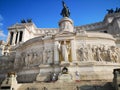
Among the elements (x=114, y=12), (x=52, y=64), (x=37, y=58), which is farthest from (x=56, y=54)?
(x=114, y=12)

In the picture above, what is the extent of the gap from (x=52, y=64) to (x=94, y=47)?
6.77 metres

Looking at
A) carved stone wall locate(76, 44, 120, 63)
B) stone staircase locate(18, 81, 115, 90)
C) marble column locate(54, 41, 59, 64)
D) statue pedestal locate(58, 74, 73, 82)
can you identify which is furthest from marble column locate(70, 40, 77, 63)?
stone staircase locate(18, 81, 115, 90)

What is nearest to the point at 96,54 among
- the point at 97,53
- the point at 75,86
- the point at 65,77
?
the point at 97,53

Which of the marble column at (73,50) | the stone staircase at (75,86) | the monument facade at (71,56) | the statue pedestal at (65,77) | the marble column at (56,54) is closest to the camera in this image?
the stone staircase at (75,86)

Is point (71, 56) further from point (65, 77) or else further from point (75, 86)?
point (75, 86)

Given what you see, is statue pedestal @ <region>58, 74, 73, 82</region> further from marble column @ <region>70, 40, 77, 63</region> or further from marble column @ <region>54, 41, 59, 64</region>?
marble column @ <region>54, 41, 59, 64</region>

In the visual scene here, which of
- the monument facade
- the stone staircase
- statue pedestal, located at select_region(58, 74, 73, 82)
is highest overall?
the monument facade

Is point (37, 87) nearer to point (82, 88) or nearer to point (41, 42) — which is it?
point (82, 88)

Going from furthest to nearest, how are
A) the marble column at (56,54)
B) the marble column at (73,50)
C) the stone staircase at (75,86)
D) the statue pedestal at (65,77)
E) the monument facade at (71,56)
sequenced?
the marble column at (56,54) < the marble column at (73,50) < the monument facade at (71,56) < the statue pedestal at (65,77) < the stone staircase at (75,86)

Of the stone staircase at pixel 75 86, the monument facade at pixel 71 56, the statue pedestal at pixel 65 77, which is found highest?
the monument facade at pixel 71 56

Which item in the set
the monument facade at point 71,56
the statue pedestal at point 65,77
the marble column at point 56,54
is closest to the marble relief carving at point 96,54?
the monument facade at point 71,56

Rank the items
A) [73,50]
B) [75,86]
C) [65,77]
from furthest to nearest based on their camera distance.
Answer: [73,50], [65,77], [75,86]

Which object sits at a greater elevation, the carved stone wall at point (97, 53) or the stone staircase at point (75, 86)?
the carved stone wall at point (97, 53)

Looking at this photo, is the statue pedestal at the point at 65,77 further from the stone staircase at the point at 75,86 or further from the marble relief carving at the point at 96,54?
the marble relief carving at the point at 96,54
